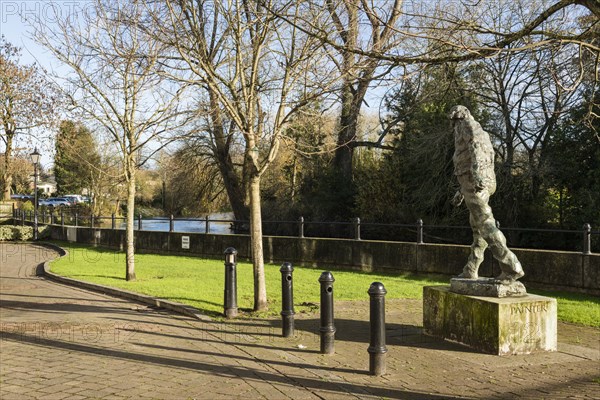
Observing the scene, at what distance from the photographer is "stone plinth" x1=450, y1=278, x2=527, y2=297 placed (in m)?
7.06

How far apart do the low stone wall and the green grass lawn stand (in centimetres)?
36

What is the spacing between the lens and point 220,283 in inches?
515

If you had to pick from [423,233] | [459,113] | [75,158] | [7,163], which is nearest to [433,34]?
[459,113]

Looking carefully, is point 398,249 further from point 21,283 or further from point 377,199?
point 21,283

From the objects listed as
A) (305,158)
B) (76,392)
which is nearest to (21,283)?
(76,392)

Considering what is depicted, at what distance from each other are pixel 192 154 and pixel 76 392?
23.3 m

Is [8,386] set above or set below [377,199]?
below

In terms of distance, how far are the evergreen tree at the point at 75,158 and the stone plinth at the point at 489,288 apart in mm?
11252

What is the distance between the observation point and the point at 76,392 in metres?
5.30

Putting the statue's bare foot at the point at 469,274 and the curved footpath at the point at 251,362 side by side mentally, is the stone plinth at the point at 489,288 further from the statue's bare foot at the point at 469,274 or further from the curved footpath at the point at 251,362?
the curved footpath at the point at 251,362

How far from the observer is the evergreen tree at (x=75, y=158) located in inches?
792

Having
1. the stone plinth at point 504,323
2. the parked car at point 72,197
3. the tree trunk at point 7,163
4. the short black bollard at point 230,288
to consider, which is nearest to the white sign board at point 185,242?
the short black bollard at point 230,288

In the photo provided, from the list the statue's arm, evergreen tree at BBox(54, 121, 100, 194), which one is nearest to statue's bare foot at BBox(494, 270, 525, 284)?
the statue's arm

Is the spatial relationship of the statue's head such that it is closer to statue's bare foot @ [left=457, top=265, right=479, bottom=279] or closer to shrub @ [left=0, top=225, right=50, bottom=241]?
statue's bare foot @ [left=457, top=265, right=479, bottom=279]
